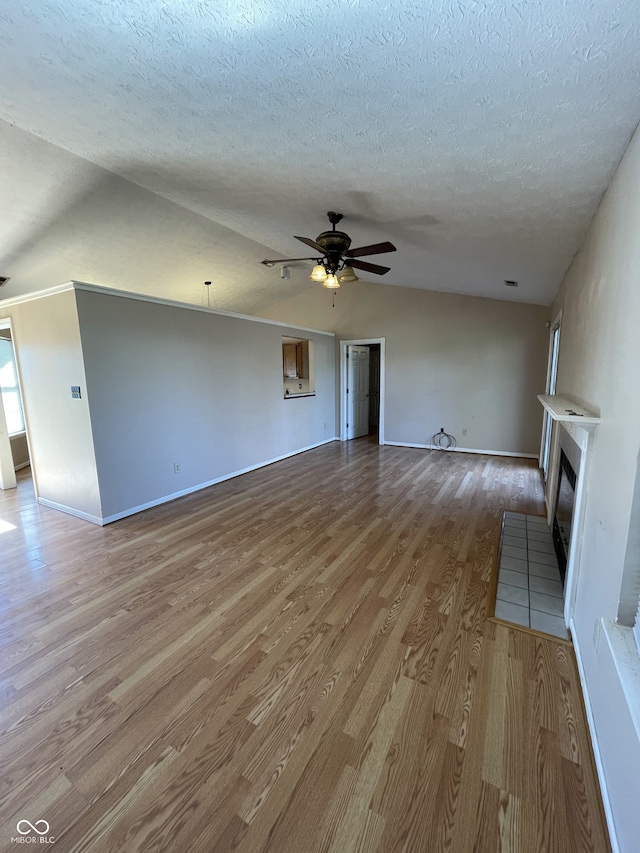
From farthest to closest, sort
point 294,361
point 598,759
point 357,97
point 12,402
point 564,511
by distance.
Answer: point 294,361 < point 12,402 < point 564,511 < point 357,97 < point 598,759

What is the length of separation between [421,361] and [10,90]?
591 cm

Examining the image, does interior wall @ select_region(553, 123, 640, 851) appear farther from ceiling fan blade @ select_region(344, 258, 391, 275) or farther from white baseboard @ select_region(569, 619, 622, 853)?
ceiling fan blade @ select_region(344, 258, 391, 275)

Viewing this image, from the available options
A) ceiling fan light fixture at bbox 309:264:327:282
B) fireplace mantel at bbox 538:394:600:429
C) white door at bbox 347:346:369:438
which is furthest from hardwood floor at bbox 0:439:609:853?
white door at bbox 347:346:369:438

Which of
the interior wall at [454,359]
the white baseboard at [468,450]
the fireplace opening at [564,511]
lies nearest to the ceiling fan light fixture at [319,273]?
the fireplace opening at [564,511]

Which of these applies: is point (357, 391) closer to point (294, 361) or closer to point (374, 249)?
point (294, 361)

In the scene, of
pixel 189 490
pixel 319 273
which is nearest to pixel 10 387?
pixel 189 490

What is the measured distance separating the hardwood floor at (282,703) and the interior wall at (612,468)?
0.23m

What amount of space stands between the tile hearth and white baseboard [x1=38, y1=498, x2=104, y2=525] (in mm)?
3540

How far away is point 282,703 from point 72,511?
3.24m

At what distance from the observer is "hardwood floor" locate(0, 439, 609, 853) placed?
1.18 m

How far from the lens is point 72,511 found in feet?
12.2

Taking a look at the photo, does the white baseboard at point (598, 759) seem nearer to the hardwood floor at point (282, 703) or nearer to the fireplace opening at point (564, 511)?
the hardwood floor at point (282, 703)

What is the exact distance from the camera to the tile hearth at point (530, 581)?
2.13 metres

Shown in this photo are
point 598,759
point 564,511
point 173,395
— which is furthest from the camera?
point 173,395
